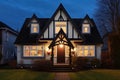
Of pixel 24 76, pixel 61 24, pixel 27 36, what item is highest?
pixel 61 24

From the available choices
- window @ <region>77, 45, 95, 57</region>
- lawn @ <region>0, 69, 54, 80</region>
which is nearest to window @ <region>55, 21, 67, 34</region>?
window @ <region>77, 45, 95, 57</region>

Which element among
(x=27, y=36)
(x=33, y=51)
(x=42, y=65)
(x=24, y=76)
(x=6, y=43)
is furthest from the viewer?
(x=6, y=43)

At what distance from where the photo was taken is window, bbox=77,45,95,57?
44.2 m

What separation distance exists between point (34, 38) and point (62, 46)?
13.1 ft

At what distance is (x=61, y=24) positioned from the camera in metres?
43.4

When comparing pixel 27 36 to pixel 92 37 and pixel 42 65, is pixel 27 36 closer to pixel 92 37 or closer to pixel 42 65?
pixel 42 65

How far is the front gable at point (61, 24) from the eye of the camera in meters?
42.9

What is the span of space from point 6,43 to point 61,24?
42.4ft

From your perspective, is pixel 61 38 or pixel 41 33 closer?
pixel 61 38

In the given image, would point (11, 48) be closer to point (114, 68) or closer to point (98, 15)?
point (98, 15)

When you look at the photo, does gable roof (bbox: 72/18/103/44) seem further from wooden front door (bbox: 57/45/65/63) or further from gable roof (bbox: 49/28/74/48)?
wooden front door (bbox: 57/45/65/63)

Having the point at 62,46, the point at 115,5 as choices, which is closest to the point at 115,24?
the point at 115,5

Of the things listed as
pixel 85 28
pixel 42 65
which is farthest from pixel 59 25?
pixel 42 65

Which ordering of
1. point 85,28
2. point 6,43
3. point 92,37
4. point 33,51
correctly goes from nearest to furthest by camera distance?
point 33,51 → point 92,37 → point 85,28 → point 6,43
